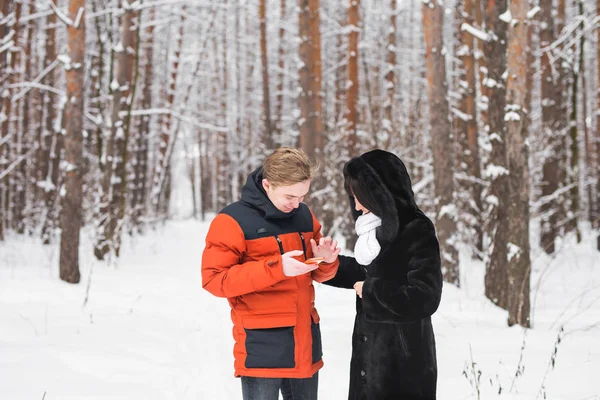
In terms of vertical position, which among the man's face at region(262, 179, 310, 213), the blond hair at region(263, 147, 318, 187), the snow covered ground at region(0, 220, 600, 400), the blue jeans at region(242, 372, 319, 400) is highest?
the blond hair at region(263, 147, 318, 187)

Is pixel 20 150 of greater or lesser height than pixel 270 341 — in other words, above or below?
above

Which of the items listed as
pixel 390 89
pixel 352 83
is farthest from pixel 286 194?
pixel 390 89

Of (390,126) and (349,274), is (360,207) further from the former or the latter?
(390,126)

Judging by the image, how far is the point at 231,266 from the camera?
2293mm

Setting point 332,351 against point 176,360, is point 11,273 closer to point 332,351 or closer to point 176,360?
point 176,360

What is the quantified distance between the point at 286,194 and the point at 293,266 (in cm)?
35

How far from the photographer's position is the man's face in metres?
2.32

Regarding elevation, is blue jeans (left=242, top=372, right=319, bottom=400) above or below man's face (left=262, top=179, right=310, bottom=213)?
below

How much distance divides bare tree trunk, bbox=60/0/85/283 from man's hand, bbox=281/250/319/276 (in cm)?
627

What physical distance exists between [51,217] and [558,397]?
12.3m

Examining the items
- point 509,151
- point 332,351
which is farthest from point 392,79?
point 332,351

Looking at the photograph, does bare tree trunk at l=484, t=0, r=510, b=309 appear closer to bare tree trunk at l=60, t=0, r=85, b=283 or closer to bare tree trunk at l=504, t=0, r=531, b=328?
bare tree trunk at l=504, t=0, r=531, b=328

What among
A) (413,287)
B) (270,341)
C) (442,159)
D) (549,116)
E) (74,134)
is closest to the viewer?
(413,287)

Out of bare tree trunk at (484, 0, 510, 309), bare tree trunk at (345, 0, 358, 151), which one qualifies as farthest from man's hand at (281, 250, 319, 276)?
bare tree trunk at (345, 0, 358, 151)
